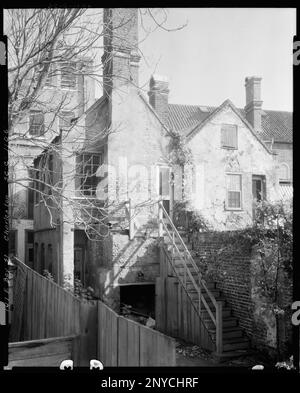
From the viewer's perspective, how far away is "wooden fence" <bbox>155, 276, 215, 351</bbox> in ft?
30.9

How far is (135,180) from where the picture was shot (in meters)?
11.8

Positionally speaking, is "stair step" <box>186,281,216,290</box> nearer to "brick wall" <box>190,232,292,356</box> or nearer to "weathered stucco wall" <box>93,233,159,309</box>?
"brick wall" <box>190,232,292,356</box>

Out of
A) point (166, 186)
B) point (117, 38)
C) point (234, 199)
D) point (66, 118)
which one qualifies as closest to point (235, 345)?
point (166, 186)

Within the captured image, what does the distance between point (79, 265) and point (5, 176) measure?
9.88m

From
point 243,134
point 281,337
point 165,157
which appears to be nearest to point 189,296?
point 281,337

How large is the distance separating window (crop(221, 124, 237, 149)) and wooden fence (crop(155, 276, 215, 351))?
7.30 meters

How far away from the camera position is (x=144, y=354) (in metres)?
3.97

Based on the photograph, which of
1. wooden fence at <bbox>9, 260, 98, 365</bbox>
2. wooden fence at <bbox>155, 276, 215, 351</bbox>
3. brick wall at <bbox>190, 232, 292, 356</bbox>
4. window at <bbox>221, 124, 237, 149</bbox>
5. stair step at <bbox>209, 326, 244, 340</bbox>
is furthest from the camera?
window at <bbox>221, 124, 237, 149</bbox>

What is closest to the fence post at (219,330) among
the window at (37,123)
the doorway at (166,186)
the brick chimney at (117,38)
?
the doorway at (166,186)

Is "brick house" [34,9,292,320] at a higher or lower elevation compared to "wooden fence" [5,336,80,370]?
higher

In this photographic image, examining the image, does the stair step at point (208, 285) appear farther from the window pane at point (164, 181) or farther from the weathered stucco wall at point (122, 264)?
the window pane at point (164, 181)

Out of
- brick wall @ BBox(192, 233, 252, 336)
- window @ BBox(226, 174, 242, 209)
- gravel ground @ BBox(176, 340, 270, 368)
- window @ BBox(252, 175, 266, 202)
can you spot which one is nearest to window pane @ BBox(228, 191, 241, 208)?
window @ BBox(226, 174, 242, 209)
